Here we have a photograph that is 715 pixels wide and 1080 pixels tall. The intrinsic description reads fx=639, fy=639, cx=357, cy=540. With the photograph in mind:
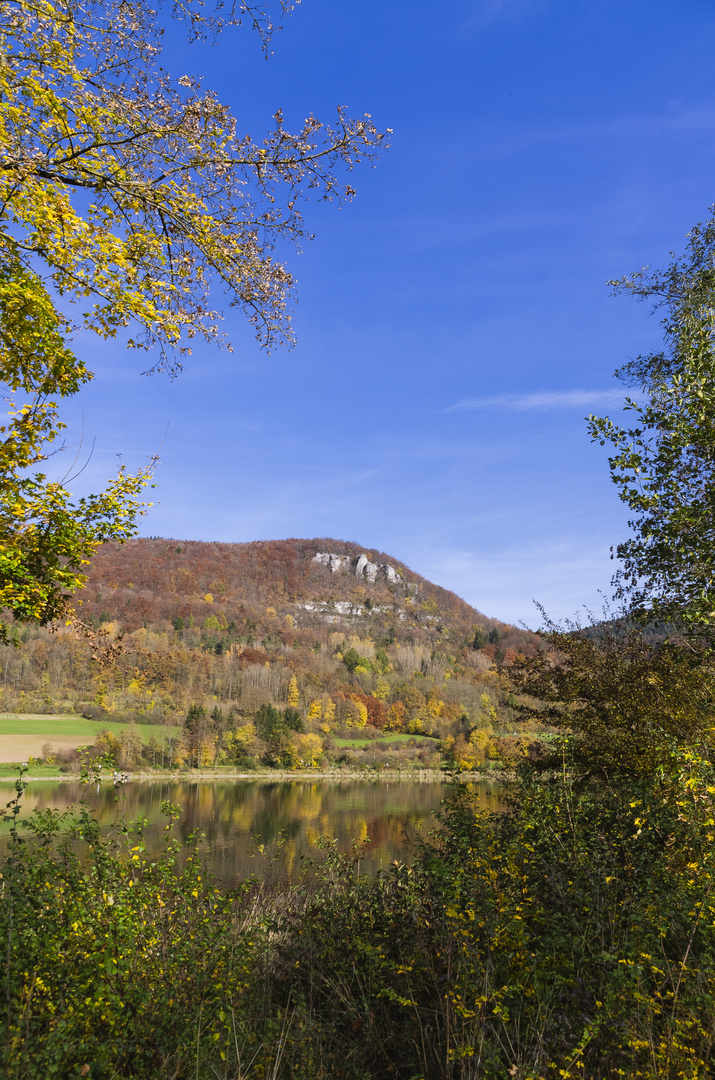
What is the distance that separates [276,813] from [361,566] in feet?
407

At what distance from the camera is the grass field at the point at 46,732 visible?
58312 mm

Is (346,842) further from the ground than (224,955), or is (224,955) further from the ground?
(224,955)

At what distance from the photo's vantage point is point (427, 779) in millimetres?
71125

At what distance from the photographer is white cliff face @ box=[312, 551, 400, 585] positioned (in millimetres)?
161125

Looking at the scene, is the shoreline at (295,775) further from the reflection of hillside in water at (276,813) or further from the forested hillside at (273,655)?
the reflection of hillside in water at (276,813)

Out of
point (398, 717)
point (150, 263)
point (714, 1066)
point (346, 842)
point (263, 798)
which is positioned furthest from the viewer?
point (398, 717)

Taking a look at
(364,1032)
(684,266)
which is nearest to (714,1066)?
(364,1032)

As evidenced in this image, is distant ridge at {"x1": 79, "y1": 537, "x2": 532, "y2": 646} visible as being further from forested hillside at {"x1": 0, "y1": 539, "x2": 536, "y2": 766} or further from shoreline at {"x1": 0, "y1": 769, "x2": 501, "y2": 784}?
shoreline at {"x1": 0, "y1": 769, "x2": 501, "y2": 784}

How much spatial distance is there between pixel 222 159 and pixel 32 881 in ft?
19.2

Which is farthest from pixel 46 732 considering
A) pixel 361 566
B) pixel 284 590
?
pixel 361 566

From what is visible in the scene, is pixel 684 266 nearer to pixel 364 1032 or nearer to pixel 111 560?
pixel 364 1032

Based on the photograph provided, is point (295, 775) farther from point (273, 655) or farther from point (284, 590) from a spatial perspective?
point (284, 590)

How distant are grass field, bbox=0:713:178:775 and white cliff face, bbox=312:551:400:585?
86244 mm

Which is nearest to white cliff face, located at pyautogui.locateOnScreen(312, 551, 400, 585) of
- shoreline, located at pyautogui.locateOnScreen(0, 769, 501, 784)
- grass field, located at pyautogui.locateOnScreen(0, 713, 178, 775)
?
grass field, located at pyautogui.locateOnScreen(0, 713, 178, 775)
